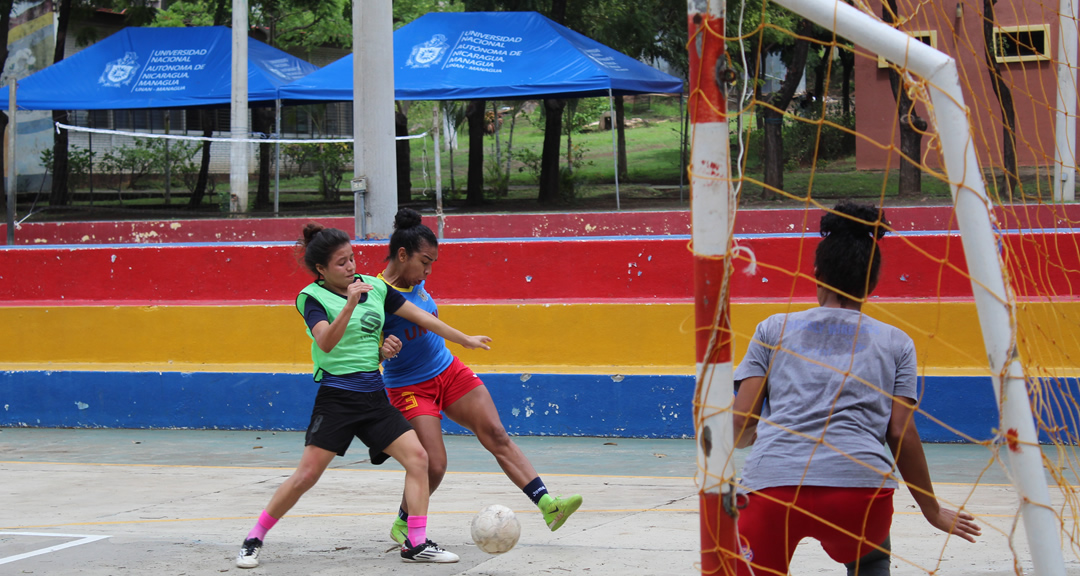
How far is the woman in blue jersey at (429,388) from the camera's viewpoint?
15.3 feet

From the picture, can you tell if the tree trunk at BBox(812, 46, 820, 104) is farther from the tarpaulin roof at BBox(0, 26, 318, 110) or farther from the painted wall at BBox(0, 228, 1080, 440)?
the painted wall at BBox(0, 228, 1080, 440)

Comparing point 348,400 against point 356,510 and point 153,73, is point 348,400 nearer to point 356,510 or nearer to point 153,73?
point 356,510

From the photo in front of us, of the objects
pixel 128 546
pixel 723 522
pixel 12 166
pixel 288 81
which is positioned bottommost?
pixel 128 546

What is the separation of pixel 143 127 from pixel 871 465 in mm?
33515

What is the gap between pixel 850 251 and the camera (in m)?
2.75

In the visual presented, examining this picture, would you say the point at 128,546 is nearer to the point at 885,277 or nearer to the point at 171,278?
the point at 171,278

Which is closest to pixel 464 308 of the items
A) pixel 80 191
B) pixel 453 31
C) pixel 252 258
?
pixel 252 258

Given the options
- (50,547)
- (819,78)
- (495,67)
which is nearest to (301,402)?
(50,547)

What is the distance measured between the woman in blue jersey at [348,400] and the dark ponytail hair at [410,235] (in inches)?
9.3

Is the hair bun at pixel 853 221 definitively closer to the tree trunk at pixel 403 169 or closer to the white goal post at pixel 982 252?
the white goal post at pixel 982 252

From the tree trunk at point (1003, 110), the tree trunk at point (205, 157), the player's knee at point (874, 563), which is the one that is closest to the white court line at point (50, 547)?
the player's knee at point (874, 563)

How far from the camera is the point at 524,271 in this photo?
9.30m

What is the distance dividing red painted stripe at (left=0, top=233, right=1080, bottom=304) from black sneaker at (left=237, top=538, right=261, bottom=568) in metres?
4.83

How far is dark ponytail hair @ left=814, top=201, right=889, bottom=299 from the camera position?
2746 mm
